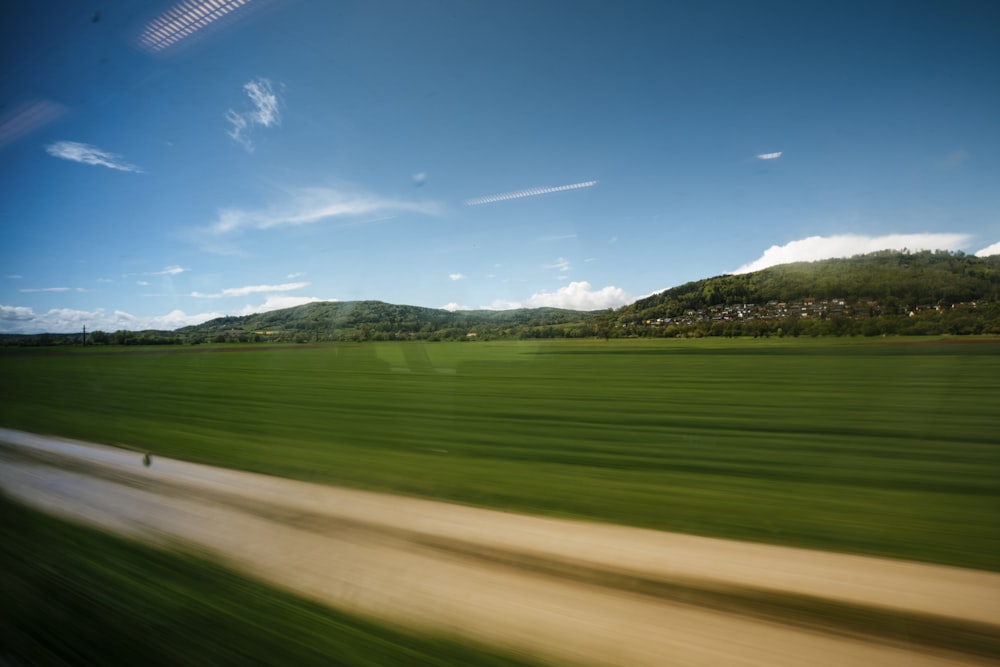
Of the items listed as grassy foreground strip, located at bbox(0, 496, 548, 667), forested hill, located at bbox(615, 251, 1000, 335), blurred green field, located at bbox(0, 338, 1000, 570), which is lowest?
blurred green field, located at bbox(0, 338, 1000, 570)

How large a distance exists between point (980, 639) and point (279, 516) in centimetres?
472

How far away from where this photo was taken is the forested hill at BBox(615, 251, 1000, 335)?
1123cm

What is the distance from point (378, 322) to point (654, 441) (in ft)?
84.2

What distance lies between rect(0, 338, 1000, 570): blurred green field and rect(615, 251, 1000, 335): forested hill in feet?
5.03

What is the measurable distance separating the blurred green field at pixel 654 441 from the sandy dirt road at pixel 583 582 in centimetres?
48

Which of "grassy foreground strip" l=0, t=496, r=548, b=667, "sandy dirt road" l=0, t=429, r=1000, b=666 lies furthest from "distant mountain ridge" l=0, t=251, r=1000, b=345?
"grassy foreground strip" l=0, t=496, r=548, b=667

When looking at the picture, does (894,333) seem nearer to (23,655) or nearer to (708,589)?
(708,589)

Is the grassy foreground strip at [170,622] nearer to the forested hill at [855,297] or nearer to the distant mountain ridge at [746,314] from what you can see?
the distant mountain ridge at [746,314]

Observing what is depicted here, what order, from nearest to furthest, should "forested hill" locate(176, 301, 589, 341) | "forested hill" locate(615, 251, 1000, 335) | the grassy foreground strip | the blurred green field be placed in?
1. the grassy foreground strip
2. the blurred green field
3. "forested hill" locate(615, 251, 1000, 335)
4. "forested hill" locate(176, 301, 589, 341)

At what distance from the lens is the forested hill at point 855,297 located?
11234 millimetres

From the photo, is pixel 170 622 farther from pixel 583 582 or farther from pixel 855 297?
pixel 855 297

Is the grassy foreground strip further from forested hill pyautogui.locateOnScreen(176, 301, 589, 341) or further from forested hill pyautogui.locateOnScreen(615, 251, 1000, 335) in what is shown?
forested hill pyautogui.locateOnScreen(176, 301, 589, 341)

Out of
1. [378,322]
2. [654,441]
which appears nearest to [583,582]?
[654,441]

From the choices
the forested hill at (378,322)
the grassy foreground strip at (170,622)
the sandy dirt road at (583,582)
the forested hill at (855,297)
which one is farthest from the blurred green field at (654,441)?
the forested hill at (378,322)
